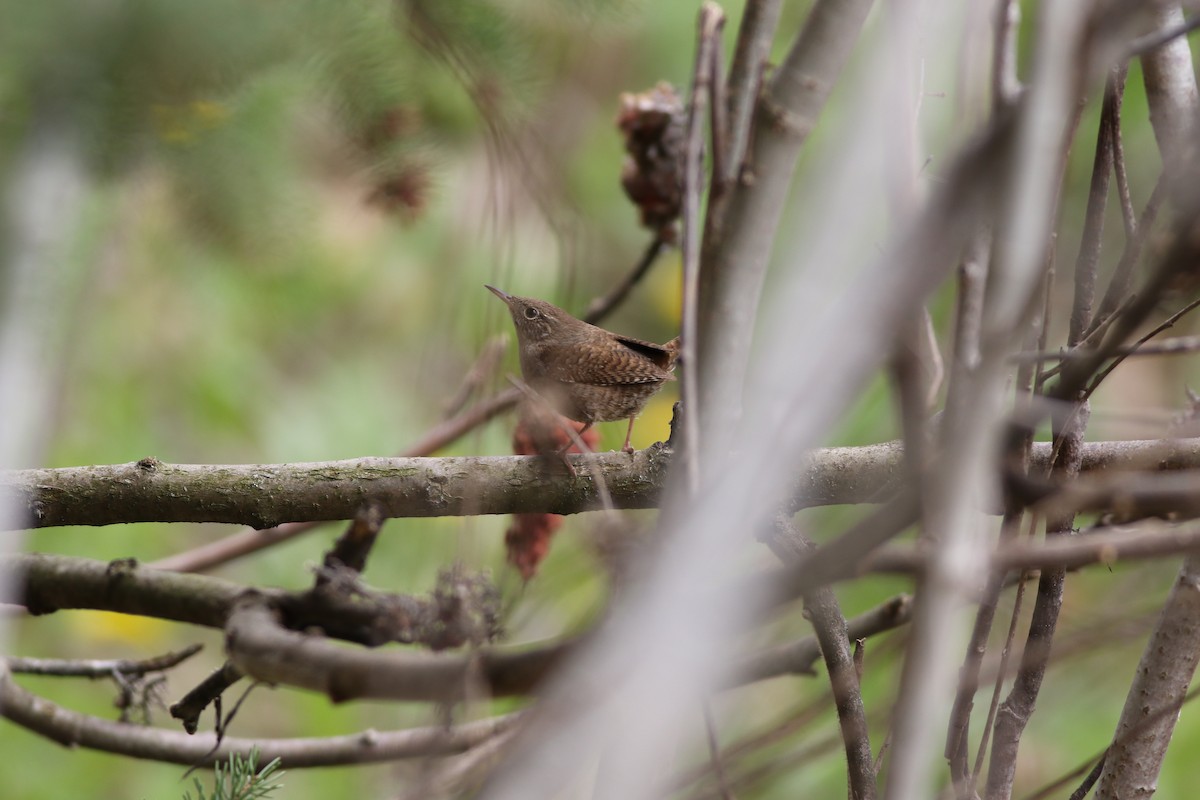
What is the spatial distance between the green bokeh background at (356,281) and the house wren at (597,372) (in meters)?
0.13

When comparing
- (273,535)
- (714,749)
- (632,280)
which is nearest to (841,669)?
(714,749)

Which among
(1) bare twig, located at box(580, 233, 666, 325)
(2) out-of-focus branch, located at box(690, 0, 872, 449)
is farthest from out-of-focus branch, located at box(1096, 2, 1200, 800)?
(1) bare twig, located at box(580, 233, 666, 325)

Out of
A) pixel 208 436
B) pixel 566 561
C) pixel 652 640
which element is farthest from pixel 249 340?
pixel 652 640

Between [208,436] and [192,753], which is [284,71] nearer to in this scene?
[192,753]

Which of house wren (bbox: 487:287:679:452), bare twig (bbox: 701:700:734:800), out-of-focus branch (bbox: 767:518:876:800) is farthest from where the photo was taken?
house wren (bbox: 487:287:679:452)

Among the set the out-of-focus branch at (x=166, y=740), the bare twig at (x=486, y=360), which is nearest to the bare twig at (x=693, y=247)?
the bare twig at (x=486, y=360)

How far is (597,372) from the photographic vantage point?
81.3 inches

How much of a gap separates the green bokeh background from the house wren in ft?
0.41

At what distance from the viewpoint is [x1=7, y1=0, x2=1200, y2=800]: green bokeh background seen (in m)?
1.48

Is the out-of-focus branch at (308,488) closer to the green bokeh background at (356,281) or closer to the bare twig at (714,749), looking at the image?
the green bokeh background at (356,281)

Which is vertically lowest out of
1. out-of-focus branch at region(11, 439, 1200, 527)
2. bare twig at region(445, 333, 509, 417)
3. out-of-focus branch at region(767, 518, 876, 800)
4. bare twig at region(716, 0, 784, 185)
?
out-of-focus branch at region(767, 518, 876, 800)

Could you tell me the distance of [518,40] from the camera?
176 cm

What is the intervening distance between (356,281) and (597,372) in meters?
1.92

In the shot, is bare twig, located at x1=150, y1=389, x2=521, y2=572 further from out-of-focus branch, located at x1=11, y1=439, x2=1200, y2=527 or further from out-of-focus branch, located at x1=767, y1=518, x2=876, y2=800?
out-of-focus branch, located at x1=767, y1=518, x2=876, y2=800
